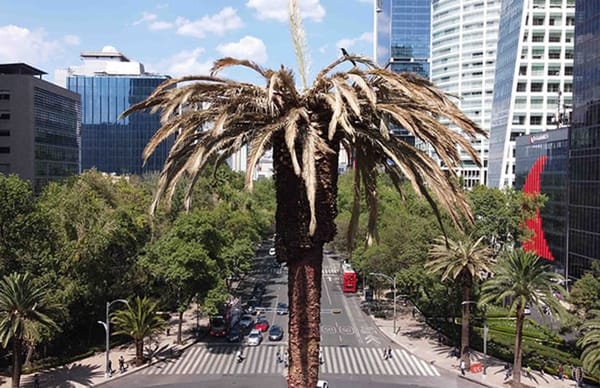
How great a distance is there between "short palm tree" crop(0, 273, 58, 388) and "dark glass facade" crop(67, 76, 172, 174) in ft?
390

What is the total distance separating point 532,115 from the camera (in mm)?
104188

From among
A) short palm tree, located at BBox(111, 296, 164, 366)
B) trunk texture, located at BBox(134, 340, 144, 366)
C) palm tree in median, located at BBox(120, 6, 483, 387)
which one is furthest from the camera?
trunk texture, located at BBox(134, 340, 144, 366)

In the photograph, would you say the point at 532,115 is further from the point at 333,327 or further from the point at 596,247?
the point at 333,327

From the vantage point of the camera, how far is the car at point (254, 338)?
168ft

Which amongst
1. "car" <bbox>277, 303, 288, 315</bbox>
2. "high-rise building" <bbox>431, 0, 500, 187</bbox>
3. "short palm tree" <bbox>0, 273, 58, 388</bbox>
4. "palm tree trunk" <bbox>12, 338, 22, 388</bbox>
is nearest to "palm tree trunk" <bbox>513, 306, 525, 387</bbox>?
"car" <bbox>277, 303, 288, 315</bbox>

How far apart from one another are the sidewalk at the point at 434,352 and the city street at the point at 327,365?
3.40 ft

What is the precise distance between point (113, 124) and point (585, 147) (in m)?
123

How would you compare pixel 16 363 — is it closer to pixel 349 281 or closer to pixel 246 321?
pixel 246 321

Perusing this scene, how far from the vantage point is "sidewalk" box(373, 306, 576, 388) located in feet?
136

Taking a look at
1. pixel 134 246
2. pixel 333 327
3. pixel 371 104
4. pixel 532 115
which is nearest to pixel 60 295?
pixel 134 246

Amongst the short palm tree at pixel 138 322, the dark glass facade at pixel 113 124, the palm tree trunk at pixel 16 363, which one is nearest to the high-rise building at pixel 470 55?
the dark glass facade at pixel 113 124

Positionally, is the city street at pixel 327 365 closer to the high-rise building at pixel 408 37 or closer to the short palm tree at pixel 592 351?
the short palm tree at pixel 592 351

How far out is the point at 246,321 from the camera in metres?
57.9

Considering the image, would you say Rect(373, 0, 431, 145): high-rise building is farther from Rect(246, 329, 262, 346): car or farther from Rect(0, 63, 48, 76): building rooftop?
Rect(246, 329, 262, 346): car
